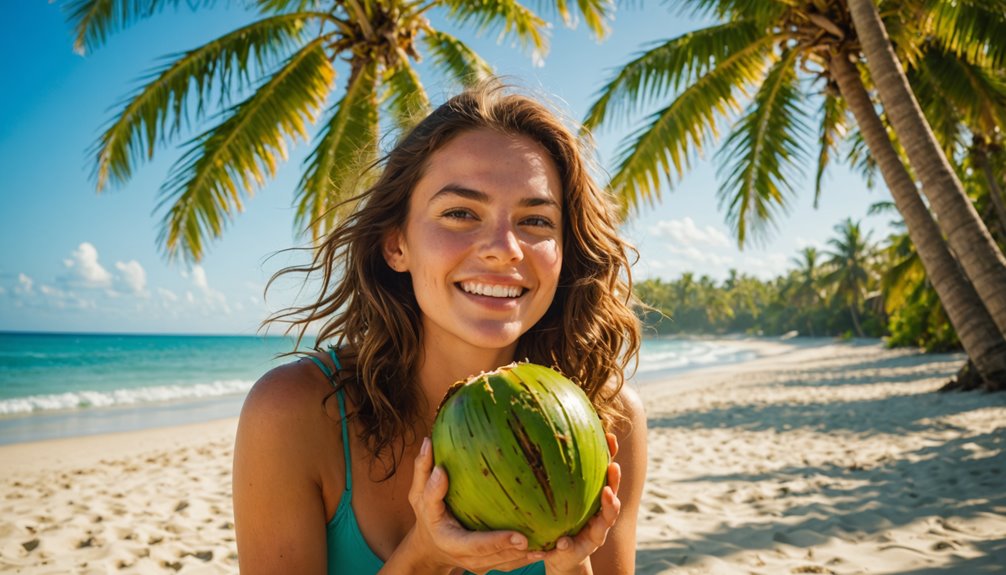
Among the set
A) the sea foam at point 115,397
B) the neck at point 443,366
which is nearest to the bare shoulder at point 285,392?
the neck at point 443,366

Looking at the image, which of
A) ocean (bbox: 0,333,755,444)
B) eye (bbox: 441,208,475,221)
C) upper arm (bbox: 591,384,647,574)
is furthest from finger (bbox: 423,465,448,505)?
ocean (bbox: 0,333,755,444)

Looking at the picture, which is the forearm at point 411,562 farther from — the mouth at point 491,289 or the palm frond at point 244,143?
the palm frond at point 244,143

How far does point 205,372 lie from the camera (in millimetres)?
26891

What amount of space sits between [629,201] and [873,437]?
376 cm

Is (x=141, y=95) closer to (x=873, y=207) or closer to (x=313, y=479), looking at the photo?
(x=313, y=479)

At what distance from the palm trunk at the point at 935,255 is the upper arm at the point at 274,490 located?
562 centimetres

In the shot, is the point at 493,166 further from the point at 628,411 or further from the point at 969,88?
the point at 969,88

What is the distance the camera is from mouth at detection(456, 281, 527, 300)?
1.42m

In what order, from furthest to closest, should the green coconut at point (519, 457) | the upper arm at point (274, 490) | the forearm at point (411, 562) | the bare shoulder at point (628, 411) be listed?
the bare shoulder at point (628, 411) < the upper arm at point (274, 490) < the forearm at point (411, 562) < the green coconut at point (519, 457)

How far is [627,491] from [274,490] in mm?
939

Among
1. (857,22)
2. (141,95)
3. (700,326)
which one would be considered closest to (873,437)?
(857,22)

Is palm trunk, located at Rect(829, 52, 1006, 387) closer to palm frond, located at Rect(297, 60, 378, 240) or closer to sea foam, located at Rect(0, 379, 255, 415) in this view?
palm frond, located at Rect(297, 60, 378, 240)

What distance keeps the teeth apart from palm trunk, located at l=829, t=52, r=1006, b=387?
5227mm

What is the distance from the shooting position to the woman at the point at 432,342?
4.57 feet
